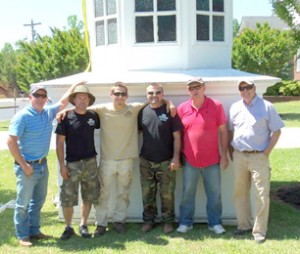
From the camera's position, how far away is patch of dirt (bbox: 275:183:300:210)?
7.16 m

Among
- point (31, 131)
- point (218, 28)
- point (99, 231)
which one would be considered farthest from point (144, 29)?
point (99, 231)

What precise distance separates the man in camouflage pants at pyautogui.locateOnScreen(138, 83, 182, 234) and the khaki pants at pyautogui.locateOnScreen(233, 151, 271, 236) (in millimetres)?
701

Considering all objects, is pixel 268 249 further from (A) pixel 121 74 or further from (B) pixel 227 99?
(A) pixel 121 74

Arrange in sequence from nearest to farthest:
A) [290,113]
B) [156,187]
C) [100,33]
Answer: [156,187] → [100,33] → [290,113]

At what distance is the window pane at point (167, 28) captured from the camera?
6.40m

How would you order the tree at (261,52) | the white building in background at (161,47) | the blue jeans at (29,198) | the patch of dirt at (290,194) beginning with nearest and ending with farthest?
the blue jeans at (29,198), the white building in background at (161,47), the patch of dirt at (290,194), the tree at (261,52)

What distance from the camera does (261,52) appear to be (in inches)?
1113

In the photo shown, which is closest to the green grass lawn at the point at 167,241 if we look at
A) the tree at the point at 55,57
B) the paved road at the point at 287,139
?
the paved road at the point at 287,139

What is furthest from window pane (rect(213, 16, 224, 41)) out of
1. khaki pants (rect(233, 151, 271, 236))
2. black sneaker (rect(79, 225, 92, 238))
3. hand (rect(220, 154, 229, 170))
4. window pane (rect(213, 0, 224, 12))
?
black sneaker (rect(79, 225, 92, 238))

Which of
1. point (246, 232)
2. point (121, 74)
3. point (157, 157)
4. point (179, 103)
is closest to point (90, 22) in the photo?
point (121, 74)

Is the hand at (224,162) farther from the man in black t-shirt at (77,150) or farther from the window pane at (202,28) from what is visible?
the window pane at (202,28)

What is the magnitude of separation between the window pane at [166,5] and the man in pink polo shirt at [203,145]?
1.50 m

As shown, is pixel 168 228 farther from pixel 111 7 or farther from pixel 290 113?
pixel 290 113

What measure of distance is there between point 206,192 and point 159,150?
2.51ft
